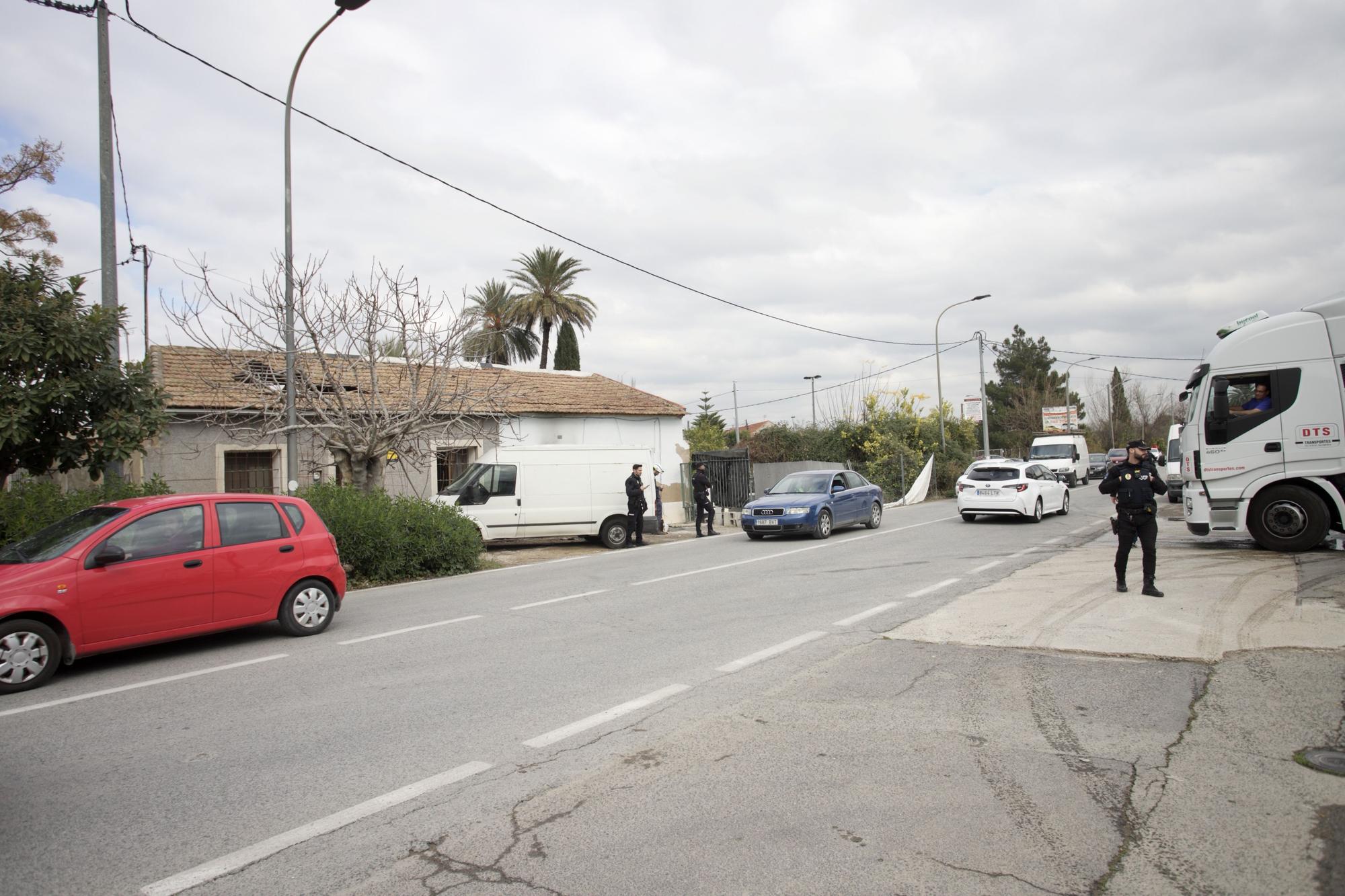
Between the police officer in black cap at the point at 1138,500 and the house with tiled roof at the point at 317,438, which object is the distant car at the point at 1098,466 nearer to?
the house with tiled roof at the point at 317,438

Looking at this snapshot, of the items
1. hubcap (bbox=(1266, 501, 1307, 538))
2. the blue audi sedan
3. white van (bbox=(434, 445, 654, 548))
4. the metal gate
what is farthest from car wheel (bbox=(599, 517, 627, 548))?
hubcap (bbox=(1266, 501, 1307, 538))

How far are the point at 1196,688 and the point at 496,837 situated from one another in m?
4.74

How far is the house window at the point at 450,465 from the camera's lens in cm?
2114

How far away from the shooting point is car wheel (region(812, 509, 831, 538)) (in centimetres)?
1720

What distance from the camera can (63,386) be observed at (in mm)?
9250

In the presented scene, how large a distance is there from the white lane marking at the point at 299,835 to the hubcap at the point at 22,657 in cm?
430

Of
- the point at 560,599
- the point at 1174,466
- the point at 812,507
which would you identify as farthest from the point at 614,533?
the point at 1174,466

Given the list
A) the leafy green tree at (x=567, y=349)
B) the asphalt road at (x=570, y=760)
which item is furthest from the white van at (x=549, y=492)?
the leafy green tree at (x=567, y=349)

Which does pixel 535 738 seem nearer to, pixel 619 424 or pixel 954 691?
pixel 954 691

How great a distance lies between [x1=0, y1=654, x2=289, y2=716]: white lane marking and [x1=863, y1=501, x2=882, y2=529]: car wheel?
1441 cm

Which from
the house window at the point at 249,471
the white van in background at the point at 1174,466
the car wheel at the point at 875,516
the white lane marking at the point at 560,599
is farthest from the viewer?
the white van in background at the point at 1174,466

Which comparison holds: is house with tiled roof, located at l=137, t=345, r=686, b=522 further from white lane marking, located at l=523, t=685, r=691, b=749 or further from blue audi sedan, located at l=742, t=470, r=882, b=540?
white lane marking, located at l=523, t=685, r=691, b=749

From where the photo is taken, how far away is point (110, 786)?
4477 millimetres

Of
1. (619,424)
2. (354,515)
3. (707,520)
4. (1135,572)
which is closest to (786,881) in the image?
(1135,572)
